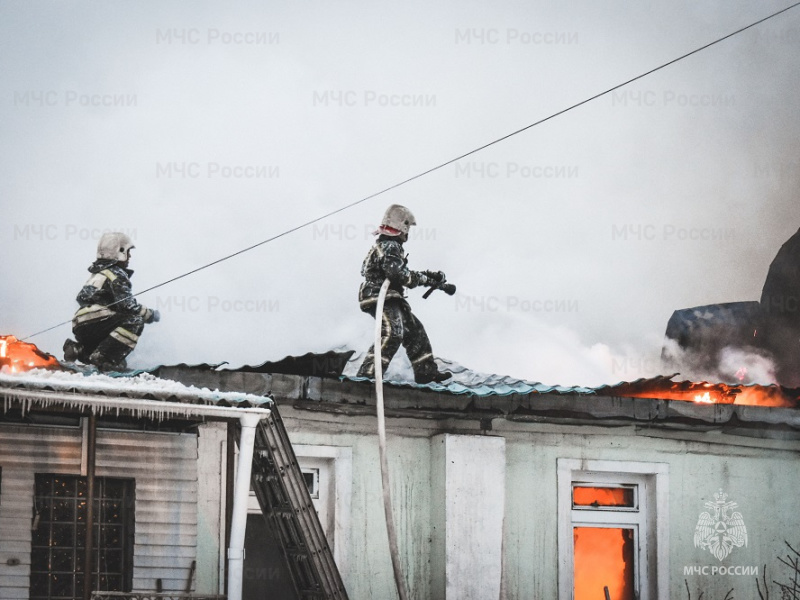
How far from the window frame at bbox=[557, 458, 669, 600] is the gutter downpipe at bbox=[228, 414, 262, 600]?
4.41m

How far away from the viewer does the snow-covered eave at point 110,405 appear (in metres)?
8.60

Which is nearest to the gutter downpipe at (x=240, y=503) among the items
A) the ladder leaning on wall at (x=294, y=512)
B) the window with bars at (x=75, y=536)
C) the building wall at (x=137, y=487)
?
the ladder leaning on wall at (x=294, y=512)

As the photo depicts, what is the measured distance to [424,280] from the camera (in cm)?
1242

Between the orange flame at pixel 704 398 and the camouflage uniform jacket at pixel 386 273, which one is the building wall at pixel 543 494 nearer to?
the orange flame at pixel 704 398

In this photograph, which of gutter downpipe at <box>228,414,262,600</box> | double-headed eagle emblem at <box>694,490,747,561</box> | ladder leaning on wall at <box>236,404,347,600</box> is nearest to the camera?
gutter downpipe at <box>228,414,262,600</box>

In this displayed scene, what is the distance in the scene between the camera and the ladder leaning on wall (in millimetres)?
9836

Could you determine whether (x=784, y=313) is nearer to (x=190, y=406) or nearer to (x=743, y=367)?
(x=743, y=367)

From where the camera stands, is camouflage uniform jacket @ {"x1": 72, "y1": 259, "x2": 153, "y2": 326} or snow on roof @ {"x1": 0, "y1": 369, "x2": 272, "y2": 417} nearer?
snow on roof @ {"x1": 0, "y1": 369, "x2": 272, "y2": 417}

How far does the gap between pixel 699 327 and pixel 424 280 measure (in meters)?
18.5

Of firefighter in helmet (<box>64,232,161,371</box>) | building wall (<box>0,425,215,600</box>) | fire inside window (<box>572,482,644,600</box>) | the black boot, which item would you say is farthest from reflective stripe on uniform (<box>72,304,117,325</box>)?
fire inside window (<box>572,482,644,600</box>)

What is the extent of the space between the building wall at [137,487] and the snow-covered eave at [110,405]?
1.52 m

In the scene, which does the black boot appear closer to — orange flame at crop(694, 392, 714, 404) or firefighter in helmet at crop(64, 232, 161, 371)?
firefighter in helmet at crop(64, 232, 161, 371)

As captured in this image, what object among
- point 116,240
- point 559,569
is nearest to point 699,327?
point 559,569

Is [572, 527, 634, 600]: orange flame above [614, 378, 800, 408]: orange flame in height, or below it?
below
